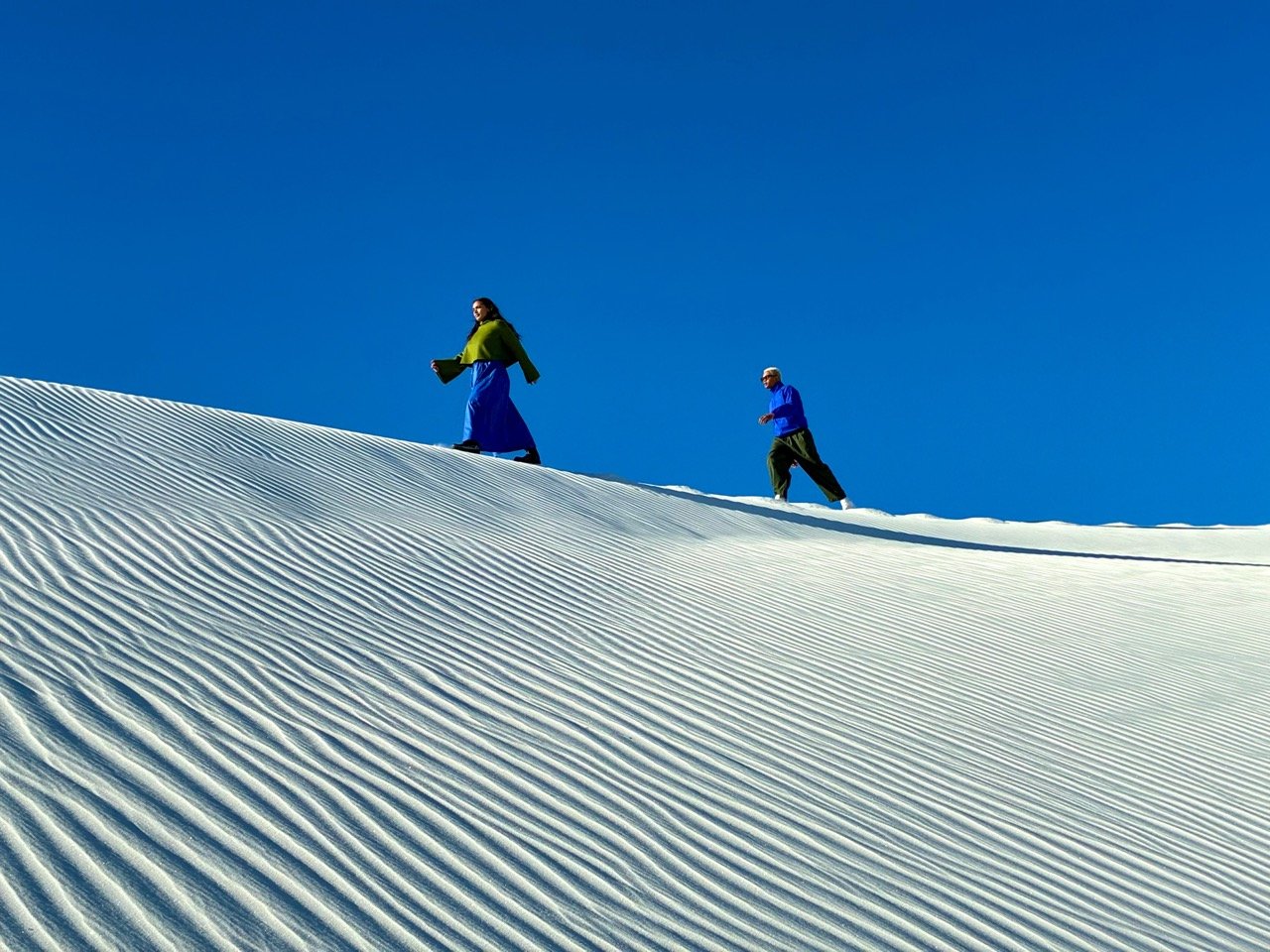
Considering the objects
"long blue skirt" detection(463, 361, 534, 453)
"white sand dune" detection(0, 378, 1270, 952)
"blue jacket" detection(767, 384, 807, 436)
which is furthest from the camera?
"blue jacket" detection(767, 384, 807, 436)

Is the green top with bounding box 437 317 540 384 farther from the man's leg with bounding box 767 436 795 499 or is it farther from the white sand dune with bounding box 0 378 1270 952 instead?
the white sand dune with bounding box 0 378 1270 952

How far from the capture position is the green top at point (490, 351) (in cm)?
1339

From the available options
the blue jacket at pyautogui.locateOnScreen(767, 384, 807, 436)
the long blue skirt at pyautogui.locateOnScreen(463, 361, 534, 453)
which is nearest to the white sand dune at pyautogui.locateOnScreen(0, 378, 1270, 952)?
the long blue skirt at pyautogui.locateOnScreen(463, 361, 534, 453)

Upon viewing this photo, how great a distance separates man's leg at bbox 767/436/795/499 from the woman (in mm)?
3695

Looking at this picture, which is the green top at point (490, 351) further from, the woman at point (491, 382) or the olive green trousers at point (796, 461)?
the olive green trousers at point (796, 461)

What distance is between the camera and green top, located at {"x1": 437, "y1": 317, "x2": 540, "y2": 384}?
1339 cm

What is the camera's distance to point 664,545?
30.7 feet

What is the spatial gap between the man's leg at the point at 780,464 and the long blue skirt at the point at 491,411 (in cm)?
393

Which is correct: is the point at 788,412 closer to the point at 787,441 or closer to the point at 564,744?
the point at 787,441

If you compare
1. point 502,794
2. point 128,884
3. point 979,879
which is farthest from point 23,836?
point 979,879

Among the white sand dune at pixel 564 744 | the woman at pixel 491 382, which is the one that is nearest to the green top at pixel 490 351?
the woman at pixel 491 382

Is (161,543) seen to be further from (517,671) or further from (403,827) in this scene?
(403,827)

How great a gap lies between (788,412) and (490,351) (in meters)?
4.24

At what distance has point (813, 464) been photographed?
52.0 ft
